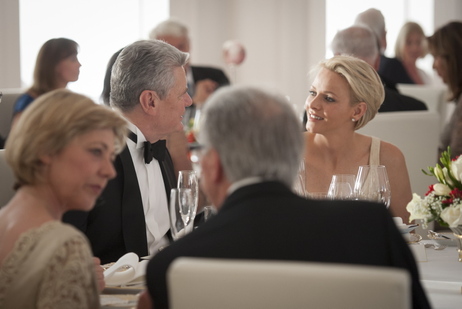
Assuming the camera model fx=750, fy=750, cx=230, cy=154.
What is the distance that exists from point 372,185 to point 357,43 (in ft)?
8.06

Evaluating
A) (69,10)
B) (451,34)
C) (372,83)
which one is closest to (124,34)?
(69,10)

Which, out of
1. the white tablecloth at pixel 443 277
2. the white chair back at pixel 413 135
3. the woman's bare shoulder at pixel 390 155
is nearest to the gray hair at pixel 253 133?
the white tablecloth at pixel 443 277

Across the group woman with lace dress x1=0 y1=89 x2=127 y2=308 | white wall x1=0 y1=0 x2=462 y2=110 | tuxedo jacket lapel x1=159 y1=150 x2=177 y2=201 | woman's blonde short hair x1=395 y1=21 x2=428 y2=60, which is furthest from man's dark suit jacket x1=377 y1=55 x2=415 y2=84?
woman with lace dress x1=0 y1=89 x2=127 y2=308

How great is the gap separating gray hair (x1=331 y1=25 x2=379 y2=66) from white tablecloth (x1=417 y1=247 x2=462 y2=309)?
8.05 feet

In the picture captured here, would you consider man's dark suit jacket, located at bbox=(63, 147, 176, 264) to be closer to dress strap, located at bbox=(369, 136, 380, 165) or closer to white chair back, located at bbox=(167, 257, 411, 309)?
dress strap, located at bbox=(369, 136, 380, 165)

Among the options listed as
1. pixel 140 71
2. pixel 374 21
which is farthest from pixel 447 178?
pixel 374 21

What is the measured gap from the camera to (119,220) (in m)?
2.80

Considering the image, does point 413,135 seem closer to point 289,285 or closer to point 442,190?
point 442,190

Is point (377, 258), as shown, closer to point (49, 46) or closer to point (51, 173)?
point (51, 173)

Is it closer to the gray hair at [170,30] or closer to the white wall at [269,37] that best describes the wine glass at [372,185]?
the gray hair at [170,30]

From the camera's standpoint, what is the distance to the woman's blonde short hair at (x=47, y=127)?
1671 millimetres

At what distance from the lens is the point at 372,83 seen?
139 inches

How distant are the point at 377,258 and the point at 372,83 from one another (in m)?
2.14

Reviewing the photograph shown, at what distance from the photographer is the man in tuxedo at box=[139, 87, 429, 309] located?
143 centimetres
